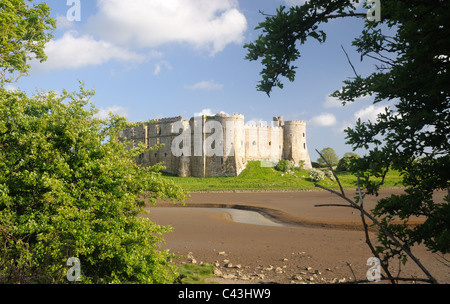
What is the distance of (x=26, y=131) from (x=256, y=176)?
170 ft

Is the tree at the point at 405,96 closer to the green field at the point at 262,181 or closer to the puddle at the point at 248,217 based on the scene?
the puddle at the point at 248,217

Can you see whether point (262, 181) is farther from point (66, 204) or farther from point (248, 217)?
point (66, 204)

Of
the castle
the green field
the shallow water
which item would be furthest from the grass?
the castle

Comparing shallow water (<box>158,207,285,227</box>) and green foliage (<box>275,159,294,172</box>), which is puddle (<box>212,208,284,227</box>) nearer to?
shallow water (<box>158,207,285,227</box>)

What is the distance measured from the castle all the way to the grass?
4708 centimetres

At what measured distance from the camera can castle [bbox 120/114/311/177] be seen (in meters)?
61.0

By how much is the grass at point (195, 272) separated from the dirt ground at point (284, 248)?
0.51 m

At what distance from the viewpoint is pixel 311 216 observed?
25.4m

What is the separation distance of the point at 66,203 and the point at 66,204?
1.2 inches

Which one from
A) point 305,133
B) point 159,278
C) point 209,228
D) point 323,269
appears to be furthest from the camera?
point 305,133


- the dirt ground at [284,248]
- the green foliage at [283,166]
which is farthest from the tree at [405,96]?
the green foliage at [283,166]
